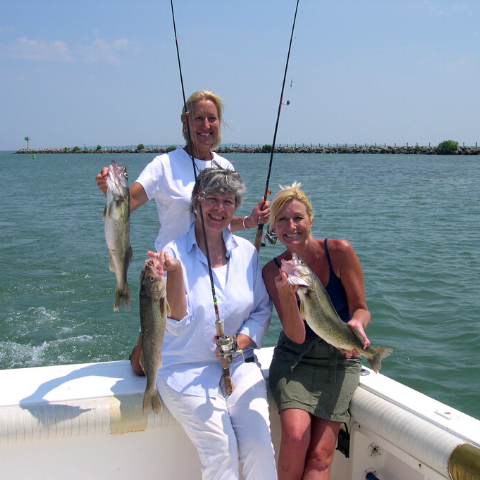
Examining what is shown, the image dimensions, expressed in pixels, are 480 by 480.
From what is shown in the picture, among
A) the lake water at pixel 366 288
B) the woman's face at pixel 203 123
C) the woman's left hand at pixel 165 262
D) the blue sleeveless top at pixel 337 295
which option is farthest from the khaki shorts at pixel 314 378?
the lake water at pixel 366 288

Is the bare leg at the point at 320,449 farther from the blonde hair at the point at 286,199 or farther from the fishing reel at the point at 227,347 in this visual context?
the blonde hair at the point at 286,199

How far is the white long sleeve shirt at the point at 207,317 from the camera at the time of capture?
296cm

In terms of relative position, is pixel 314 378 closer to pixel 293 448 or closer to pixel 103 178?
pixel 293 448

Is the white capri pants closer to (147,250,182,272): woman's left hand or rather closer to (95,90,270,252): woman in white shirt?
(147,250,182,272): woman's left hand

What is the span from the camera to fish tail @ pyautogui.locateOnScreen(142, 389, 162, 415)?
2.86 m

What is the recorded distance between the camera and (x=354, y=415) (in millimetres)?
3199

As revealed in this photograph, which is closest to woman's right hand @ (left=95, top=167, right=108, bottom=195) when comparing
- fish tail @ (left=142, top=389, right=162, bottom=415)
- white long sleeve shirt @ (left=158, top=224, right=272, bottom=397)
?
white long sleeve shirt @ (left=158, top=224, right=272, bottom=397)

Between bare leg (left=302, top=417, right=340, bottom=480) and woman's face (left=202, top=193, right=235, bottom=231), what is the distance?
1.40 meters

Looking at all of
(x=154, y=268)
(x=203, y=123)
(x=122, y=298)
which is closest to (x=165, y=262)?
(x=154, y=268)

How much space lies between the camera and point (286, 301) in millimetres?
3041

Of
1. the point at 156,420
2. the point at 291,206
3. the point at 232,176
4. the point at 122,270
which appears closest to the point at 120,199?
the point at 122,270

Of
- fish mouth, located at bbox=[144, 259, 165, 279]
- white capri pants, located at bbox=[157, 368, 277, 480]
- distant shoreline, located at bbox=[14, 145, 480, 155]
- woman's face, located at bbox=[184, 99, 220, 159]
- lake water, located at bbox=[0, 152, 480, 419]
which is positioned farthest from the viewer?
distant shoreline, located at bbox=[14, 145, 480, 155]

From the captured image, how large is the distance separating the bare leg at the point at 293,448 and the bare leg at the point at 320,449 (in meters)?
0.05

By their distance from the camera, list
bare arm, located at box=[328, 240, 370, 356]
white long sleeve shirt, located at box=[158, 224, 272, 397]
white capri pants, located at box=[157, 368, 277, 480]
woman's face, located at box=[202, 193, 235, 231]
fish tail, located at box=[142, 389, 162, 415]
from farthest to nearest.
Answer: bare arm, located at box=[328, 240, 370, 356], woman's face, located at box=[202, 193, 235, 231], white long sleeve shirt, located at box=[158, 224, 272, 397], fish tail, located at box=[142, 389, 162, 415], white capri pants, located at box=[157, 368, 277, 480]
